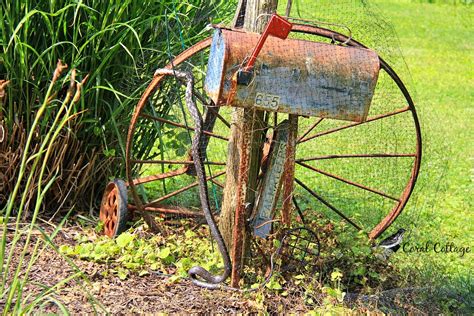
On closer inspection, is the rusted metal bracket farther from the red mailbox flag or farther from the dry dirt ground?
the red mailbox flag

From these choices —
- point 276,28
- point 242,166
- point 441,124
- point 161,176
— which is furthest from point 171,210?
point 441,124

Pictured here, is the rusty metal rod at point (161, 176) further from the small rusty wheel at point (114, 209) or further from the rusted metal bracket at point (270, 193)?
the rusted metal bracket at point (270, 193)

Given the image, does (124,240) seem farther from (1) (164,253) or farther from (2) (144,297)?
(2) (144,297)

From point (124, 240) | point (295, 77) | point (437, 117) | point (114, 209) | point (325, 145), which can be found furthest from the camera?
point (437, 117)

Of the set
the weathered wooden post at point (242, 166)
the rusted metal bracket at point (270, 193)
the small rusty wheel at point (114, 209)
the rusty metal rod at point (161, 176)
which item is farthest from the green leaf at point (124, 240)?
the rusted metal bracket at point (270, 193)

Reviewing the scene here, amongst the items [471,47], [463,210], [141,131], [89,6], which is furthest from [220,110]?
[471,47]

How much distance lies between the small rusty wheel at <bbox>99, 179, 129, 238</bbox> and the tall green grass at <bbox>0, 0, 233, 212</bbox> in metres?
0.18

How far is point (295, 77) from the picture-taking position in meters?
3.51

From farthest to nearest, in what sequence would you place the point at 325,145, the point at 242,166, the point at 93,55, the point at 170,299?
A: 1. the point at 325,145
2. the point at 93,55
3. the point at 170,299
4. the point at 242,166

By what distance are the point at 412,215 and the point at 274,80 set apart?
1.97 metres

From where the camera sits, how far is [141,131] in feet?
15.7

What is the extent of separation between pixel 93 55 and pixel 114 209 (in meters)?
0.77

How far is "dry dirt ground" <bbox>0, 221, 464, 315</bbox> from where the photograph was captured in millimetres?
3668

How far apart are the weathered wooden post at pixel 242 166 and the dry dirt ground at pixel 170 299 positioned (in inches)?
5.3
